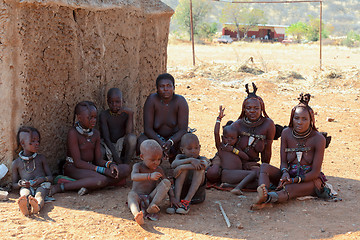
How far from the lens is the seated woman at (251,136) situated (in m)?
4.71

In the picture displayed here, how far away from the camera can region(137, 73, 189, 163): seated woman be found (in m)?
4.98

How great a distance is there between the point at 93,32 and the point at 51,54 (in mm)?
624

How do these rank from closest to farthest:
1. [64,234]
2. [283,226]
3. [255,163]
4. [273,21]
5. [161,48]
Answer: [64,234]
[283,226]
[255,163]
[161,48]
[273,21]

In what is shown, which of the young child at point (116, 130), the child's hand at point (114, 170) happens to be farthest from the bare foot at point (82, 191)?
the young child at point (116, 130)

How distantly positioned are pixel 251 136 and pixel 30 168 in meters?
2.29

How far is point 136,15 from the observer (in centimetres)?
545

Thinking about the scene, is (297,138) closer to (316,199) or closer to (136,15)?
(316,199)

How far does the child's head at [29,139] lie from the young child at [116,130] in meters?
0.83

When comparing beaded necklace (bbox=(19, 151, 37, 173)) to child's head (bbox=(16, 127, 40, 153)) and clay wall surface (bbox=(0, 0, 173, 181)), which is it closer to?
child's head (bbox=(16, 127, 40, 153))

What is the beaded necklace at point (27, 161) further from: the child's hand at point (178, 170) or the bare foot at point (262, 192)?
the bare foot at point (262, 192)

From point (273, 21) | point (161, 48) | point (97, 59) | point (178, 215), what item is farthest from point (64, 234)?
point (273, 21)

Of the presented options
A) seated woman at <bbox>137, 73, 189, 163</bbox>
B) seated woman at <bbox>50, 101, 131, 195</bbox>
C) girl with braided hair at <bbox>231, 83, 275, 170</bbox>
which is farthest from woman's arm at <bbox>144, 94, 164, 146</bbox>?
girl with braided hair at <bbox>231, 83, 275, 170</bbox>

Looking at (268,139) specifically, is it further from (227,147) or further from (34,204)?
(34,204)

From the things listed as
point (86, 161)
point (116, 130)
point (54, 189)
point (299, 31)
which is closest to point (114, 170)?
point (86, 161)
